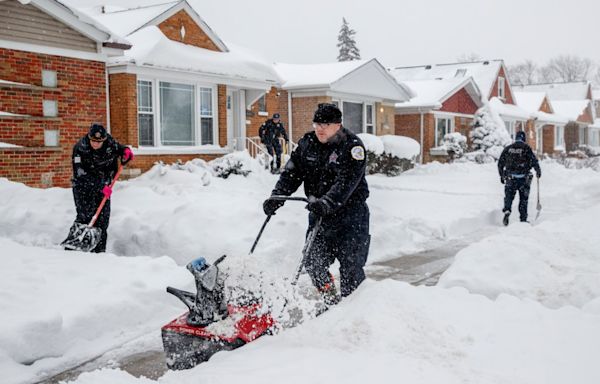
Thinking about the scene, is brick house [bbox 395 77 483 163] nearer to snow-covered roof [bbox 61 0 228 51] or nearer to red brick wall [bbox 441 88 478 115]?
red brick wall [bbox 441 88 478 115]

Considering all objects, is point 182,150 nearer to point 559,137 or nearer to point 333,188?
point 333,188

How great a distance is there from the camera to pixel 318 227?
4.54 metres

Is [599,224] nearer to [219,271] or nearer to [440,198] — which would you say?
[440,198]

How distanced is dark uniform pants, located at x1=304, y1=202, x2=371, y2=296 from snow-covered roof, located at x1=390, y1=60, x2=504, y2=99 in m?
33.0

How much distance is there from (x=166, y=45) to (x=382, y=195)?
6.82m

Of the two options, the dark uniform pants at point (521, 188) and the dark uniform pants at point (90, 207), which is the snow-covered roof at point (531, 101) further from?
the dark uniform pants at point (90, 207)

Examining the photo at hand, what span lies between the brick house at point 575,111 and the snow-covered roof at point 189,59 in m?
35.0

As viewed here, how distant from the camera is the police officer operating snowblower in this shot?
7.41 meters

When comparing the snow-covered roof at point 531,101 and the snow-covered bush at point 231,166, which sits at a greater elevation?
the snow-covered roof at point 531,101

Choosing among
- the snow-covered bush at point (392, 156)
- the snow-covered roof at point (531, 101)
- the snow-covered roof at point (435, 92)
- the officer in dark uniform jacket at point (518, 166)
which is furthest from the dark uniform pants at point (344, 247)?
the snow-covered roof at point (531, 101)

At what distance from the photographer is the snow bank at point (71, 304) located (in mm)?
4836

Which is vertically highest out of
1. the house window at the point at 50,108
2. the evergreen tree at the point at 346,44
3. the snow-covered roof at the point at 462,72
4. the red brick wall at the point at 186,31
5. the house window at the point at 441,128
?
the evergreen tree at the point at 346,44

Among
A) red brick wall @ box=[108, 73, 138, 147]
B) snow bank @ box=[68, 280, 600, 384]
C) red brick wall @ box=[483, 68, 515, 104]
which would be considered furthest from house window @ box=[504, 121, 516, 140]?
snow bank @ box=[68, 280, 600, 384]

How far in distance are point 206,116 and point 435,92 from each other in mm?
15725
